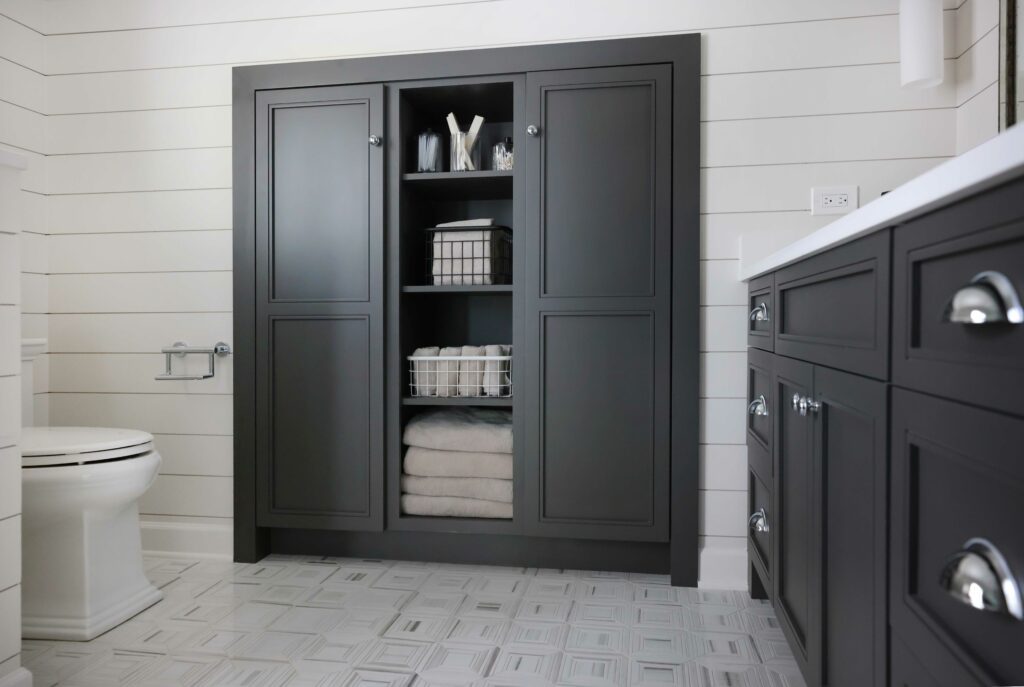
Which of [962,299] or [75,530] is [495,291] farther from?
[962,299]

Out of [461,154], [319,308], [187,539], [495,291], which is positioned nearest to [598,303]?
[495,291]

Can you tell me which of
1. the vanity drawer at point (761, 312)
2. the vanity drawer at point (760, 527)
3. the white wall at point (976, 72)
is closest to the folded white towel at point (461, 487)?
the vanity drawer at point (760, 527)

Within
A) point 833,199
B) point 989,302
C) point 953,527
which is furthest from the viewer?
point 833,199

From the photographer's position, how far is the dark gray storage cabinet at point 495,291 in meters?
2.35

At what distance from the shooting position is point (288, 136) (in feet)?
8.41

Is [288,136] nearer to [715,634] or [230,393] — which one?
[230,393]

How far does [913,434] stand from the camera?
35.3 inches

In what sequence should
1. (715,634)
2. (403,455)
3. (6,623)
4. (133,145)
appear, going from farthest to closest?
1. (133,145)
2. (403,455)
3. (715,634)
4. (6,623)

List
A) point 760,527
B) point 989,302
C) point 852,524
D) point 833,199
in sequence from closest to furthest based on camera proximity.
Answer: point 989,302
point 852,524
point 760,527
point 833,199

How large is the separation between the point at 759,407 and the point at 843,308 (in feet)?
2.71

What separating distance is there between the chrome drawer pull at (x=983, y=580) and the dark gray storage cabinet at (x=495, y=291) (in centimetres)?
162

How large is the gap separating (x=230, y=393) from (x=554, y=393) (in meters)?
1.19

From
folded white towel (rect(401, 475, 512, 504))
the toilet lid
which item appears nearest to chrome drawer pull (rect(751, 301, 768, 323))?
folded white towel (rect(401, 475, 512, 504))

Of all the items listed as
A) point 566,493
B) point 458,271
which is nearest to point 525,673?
point 566,493
